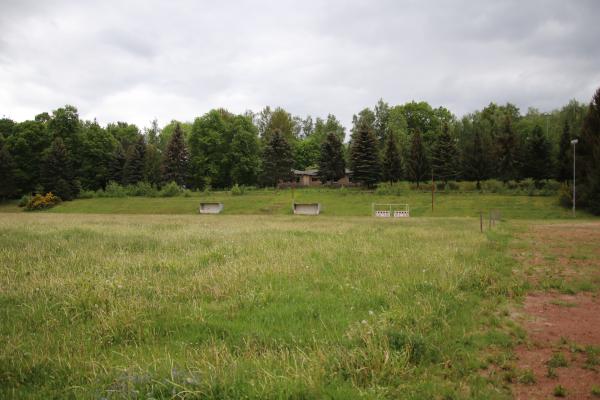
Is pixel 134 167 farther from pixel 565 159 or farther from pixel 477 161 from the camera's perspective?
pixel 565 159

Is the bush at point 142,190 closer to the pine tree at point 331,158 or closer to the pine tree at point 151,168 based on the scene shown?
the pine tree at point 151,168

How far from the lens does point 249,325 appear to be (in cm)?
575

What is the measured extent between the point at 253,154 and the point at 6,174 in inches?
1537

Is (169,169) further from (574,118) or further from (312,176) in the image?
(574,118)

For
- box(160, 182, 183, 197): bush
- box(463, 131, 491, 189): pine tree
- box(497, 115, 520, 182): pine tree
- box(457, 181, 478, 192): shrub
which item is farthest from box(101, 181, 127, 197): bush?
box(497, 115, 520, 182): pine tree

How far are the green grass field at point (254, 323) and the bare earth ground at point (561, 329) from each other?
331 millimetres

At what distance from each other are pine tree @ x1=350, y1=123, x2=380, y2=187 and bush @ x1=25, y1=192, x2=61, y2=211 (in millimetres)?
44567

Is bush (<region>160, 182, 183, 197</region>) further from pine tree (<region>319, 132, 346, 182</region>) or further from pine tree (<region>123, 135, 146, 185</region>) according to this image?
pine tree (<region>319, 132, 346, 182</region>)

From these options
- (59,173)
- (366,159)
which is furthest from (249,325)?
(59,173)

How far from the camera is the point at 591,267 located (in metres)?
11.0

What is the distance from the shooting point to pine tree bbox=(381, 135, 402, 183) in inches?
2429

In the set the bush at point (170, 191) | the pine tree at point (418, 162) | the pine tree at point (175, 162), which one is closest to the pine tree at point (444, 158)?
the pine tree at point (418, 162)

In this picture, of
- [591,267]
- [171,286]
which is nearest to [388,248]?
[591,267]

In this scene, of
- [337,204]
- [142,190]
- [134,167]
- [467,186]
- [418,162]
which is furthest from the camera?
[134,167]
